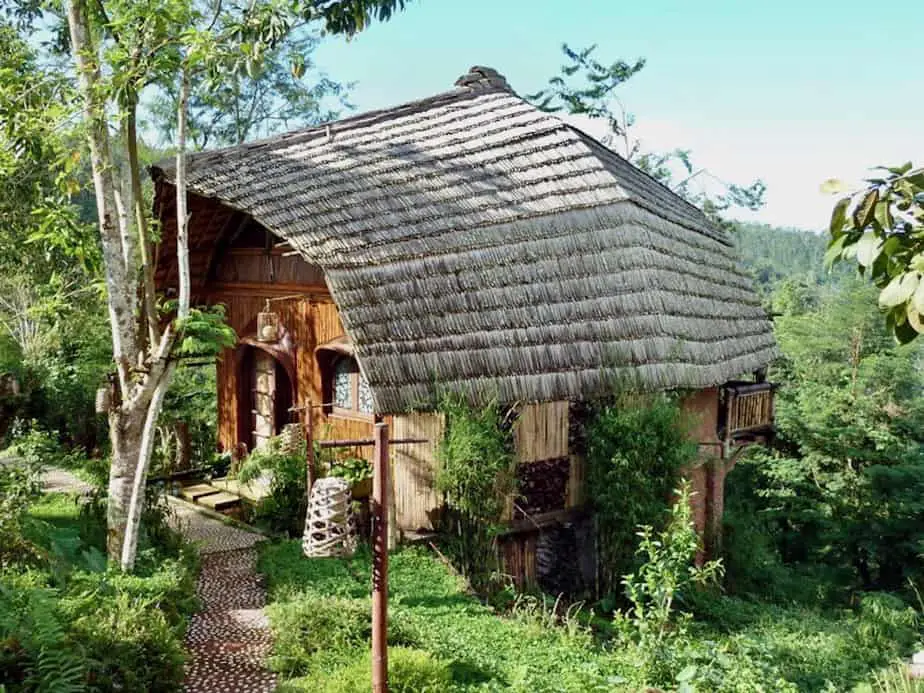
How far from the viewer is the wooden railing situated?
12.4 m

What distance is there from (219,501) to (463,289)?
15.6 feet

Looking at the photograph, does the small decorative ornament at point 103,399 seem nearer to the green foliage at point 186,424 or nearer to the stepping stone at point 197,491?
the stepping stone at point 197,491

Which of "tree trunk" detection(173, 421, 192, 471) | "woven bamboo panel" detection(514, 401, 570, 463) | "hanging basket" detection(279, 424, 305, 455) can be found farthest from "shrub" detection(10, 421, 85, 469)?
"woven bamboo panel" detection(514, 401, 570, 463)

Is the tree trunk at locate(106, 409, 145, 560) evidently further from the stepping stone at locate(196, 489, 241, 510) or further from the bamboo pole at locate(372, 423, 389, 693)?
the bamboo pole at locate(372, 423, 389, 693)

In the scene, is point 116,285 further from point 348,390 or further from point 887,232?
point 887,232

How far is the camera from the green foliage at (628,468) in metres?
10.3

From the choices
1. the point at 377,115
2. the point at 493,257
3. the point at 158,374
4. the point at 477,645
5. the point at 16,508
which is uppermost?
the point at 377,115

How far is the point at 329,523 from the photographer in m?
6.32

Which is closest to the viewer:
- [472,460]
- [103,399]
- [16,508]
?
[16,508]

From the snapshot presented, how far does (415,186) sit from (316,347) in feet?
8.80

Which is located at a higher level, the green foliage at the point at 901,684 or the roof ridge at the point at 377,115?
the roof ridge at the point at 377,115

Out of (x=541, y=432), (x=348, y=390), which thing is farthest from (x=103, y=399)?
(x=541, y=432)

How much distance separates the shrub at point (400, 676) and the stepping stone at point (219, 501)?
544 centimetres

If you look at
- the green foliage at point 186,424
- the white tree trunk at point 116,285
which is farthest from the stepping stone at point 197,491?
the white tree trunk at point 116,285
